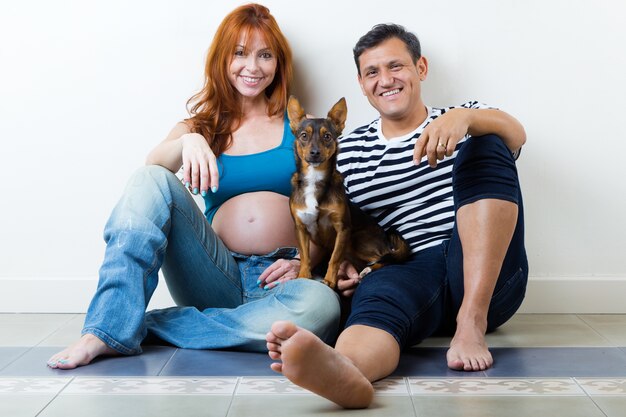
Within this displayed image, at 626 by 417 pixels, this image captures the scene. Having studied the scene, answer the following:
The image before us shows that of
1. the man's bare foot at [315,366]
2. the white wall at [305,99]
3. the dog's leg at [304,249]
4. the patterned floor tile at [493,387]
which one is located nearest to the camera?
the man's bare foot at [315,366]

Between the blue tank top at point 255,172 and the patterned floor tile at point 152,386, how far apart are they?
31.9 inches

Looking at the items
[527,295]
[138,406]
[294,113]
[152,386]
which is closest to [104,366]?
[152,386]

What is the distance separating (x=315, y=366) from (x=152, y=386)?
0.55 meters

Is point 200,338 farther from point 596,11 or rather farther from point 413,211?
point 596,11

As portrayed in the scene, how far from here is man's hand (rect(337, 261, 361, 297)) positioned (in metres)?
2.61

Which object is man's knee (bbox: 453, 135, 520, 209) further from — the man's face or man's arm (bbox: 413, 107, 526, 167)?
the man's face

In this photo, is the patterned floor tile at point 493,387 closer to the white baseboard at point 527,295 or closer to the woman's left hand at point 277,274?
the woman's left hand at point 277,274

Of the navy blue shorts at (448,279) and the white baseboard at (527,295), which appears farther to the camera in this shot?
the white baseboard at (527,295)

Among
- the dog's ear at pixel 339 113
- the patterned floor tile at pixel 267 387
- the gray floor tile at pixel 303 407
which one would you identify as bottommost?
the patterned floor tile at pixel 267 387

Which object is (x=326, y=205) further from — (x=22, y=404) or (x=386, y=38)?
(x=22, y=404)

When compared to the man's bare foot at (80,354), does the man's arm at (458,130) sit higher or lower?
higher

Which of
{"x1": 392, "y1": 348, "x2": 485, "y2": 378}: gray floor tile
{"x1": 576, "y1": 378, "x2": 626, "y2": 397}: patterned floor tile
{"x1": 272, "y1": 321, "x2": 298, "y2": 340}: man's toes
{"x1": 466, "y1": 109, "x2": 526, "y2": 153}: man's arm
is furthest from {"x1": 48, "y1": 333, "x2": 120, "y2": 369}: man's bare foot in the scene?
Answer: {"x1": 576, "y1": 378, "x2": 626, "y2": 397}: patterned floor tile

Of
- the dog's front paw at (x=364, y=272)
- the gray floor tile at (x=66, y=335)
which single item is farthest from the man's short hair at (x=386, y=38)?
the gray floor tile at (x=66, y=335)

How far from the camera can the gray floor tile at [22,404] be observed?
1881 millimetres
